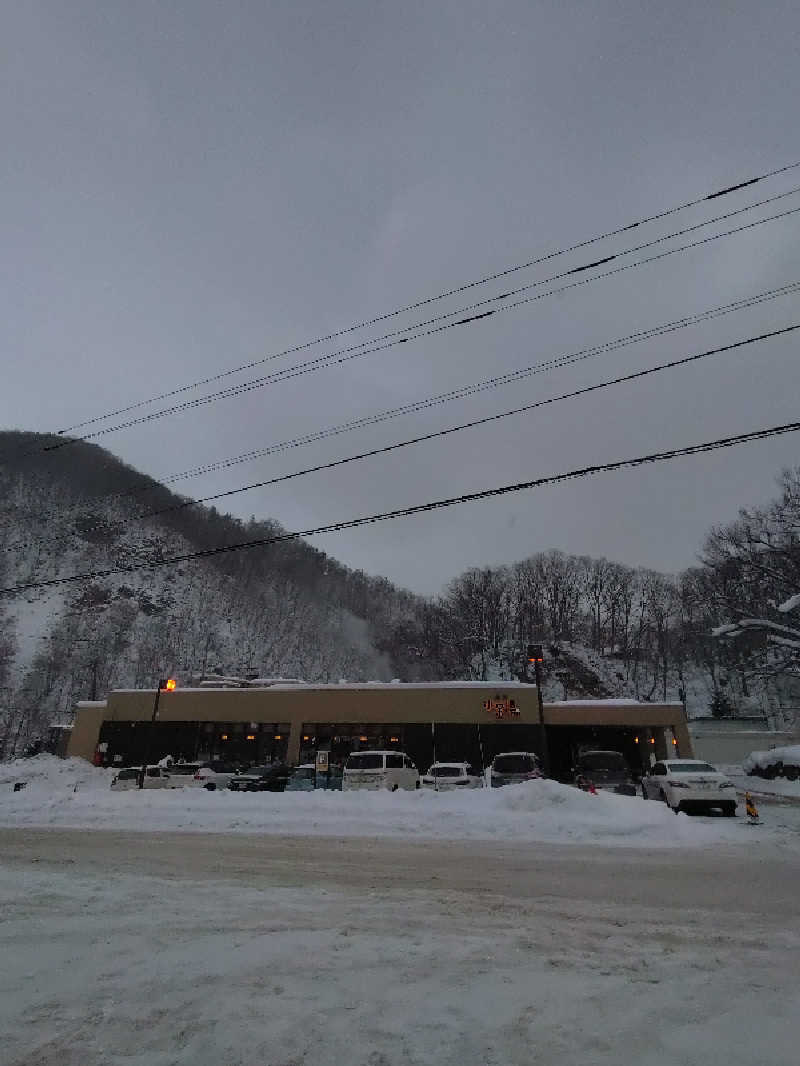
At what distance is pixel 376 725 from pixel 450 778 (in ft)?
53.3

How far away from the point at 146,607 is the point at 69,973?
125 meters

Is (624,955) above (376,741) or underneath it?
underneath

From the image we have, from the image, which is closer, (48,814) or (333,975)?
(333,975)

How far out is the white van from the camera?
70.6 ft

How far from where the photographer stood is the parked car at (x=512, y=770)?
2066 cm

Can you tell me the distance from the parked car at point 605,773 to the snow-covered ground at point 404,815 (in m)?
4.81

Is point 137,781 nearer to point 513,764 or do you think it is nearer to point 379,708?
point 379,708

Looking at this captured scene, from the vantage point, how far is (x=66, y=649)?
103812mm

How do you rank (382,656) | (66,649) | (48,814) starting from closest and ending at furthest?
(48,814) < (66,649) < (382,656)

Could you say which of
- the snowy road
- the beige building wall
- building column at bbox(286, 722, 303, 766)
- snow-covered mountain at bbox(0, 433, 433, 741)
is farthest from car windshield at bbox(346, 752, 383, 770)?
snow-covered mountain at bbox(0, 433, 433, 741)

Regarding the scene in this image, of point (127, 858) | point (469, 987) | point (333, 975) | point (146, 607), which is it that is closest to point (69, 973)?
point (333, 975)

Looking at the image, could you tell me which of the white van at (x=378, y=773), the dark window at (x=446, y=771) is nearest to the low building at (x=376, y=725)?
the dark window at (x=446, y=771)

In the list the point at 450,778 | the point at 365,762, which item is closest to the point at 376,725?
the point at 450,778

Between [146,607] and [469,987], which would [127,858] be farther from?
[146,607]
